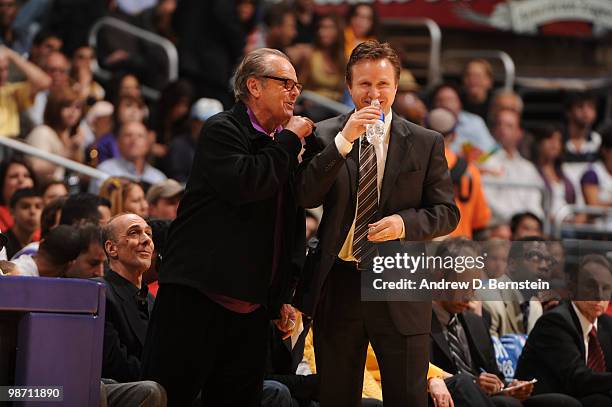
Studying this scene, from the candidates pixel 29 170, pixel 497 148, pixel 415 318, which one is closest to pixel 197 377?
pixel 415 318

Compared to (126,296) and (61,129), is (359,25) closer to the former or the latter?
(61,129)

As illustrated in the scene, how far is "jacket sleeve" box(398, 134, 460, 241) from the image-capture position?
202 inches

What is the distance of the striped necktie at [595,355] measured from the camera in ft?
24.0

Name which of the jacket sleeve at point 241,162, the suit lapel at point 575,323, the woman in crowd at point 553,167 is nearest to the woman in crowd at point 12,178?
the suit lapel at point 575,323

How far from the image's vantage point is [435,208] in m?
5.23

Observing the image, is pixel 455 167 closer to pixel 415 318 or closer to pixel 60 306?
pixel 415 318

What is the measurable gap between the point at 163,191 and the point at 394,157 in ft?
12.2

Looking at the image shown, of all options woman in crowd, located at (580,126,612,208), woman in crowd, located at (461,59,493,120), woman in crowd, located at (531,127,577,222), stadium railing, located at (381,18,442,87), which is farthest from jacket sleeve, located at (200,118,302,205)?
stadium railing, located at (381,18,442,87)

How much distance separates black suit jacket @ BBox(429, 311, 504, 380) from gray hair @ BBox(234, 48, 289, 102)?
248cm

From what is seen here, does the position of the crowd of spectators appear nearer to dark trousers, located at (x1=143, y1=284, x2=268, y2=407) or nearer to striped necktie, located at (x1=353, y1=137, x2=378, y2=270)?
dark trousers, located at (x1=143, y1=284, x2=268, y2=407)

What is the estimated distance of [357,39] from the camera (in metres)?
13.2

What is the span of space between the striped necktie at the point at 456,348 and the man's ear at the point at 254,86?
272 cm

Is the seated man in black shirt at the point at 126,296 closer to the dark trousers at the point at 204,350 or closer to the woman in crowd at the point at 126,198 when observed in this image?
the dark trousers at the point at 204,350

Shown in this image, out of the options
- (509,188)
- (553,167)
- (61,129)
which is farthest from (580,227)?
(61,129)
